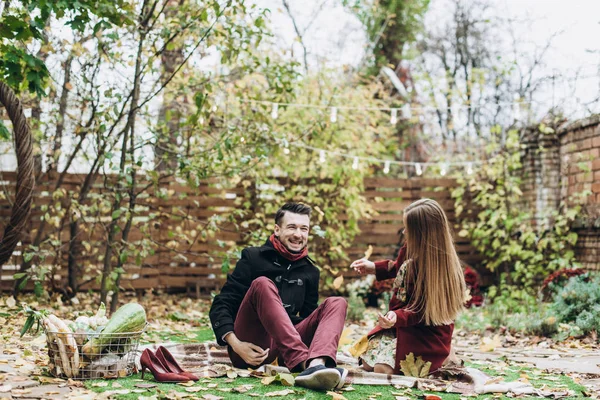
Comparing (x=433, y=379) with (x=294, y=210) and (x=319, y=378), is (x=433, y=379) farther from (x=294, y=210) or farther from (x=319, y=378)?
(x=294, y=210)

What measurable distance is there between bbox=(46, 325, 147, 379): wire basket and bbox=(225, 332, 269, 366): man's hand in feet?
1.80

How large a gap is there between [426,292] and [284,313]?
2.59ft

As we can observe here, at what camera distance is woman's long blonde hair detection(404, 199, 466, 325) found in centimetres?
352

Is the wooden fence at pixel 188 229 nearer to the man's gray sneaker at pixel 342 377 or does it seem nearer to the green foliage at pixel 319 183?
the green foliage at pixel 319 183

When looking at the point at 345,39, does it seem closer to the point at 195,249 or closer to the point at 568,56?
the point at 568,56

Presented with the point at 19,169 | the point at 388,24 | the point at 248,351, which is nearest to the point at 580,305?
the point at 248,351

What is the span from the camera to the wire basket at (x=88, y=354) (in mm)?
3102

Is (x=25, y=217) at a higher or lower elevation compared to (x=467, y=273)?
higher

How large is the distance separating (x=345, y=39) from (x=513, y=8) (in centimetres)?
369

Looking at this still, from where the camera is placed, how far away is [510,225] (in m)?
8.68

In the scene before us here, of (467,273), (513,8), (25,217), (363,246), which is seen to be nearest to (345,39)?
(513,8)

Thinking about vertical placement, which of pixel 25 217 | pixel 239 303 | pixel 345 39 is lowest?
pixel 239 303

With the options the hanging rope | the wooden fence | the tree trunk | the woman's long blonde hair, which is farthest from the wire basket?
the wooden fence

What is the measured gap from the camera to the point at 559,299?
245 inches
